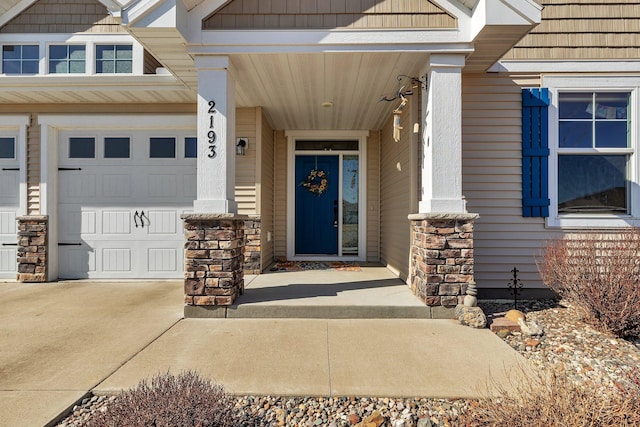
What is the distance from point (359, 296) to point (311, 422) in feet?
6.46

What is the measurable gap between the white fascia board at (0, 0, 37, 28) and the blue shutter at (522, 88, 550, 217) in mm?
6854

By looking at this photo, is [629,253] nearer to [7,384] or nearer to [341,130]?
[341,130]

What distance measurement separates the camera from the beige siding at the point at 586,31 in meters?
4.30

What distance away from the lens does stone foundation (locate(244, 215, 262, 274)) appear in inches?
203

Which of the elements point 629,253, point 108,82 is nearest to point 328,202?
point 108,82

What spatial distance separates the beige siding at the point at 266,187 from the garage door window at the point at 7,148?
3.68 metres

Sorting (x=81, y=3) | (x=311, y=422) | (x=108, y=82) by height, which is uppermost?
(x=81, y=3)

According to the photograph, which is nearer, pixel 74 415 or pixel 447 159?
pixel 74 415

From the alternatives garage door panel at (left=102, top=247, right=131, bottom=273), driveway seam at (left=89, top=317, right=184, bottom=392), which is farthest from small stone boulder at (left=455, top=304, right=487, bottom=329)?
garage door panel at (left=102, top=247, right=131, bottom=273)

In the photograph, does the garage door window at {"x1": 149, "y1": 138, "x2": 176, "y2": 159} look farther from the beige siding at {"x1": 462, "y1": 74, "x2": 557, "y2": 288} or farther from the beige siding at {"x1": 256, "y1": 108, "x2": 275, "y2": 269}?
the beige siding at {"x1": 462, "y1": 74, "x2": 557, "y2": 288}

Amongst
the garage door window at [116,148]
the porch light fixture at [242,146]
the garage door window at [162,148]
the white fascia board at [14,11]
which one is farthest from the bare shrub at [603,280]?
the white fascia board at [14,11]

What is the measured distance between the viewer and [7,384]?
220cm

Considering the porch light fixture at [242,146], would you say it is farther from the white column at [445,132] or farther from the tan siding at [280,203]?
the white column at [445,132]

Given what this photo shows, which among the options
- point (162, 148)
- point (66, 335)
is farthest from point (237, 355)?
point (162, 148)
